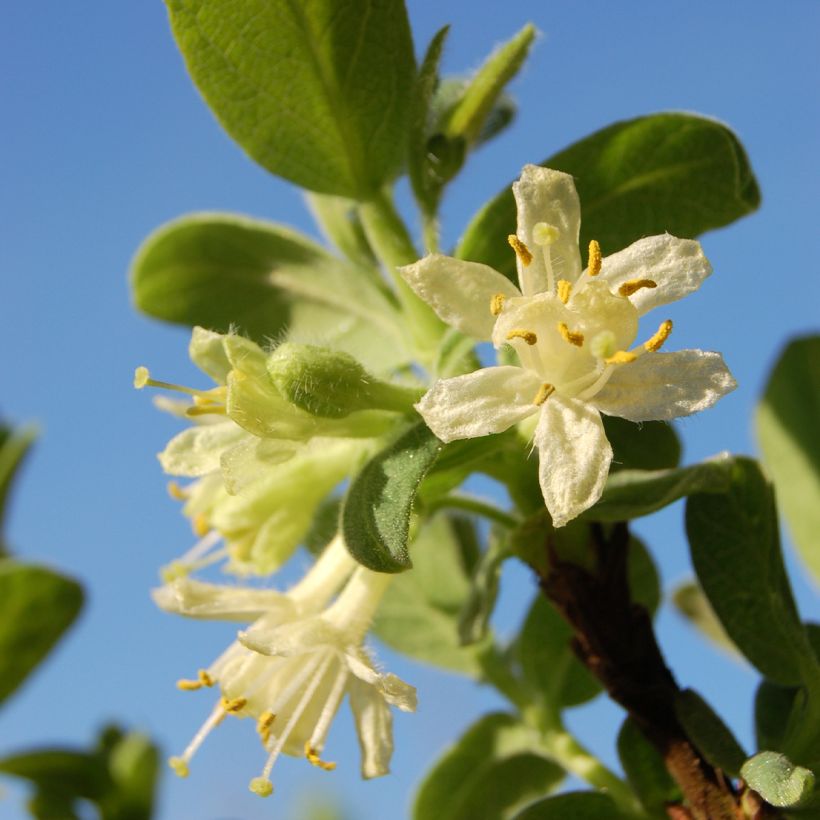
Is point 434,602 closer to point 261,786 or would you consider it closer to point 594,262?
point 261,786

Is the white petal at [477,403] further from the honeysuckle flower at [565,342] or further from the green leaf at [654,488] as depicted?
the green leaf at [654,488]

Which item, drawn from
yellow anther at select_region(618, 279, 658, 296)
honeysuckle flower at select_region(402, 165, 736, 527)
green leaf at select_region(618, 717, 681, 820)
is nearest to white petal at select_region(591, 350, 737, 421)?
honeysuckle flower at select_region(402, 165, 736, 527)

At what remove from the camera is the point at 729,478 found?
189cm

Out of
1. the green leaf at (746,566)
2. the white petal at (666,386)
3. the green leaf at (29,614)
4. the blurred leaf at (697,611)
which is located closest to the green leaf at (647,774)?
the green leaf at (746,566)

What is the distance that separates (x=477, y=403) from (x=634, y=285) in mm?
321

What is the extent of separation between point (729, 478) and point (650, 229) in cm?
47

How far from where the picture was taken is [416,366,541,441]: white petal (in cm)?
153

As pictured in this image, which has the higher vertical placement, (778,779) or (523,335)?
(523,335)

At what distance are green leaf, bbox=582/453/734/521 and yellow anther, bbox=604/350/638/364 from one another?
0.81 ft

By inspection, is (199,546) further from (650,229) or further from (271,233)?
(650,229)

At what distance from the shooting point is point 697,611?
3139 mm

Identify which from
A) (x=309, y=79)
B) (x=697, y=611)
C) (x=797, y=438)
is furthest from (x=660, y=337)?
(x=697, y=611)

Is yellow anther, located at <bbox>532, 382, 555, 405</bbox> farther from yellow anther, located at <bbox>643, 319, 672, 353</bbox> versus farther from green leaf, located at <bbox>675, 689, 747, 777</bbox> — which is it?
green leaf, located at <bbox>675, 689, 747, 777</bbox>

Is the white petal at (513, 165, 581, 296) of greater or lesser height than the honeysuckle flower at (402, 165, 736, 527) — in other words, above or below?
above
